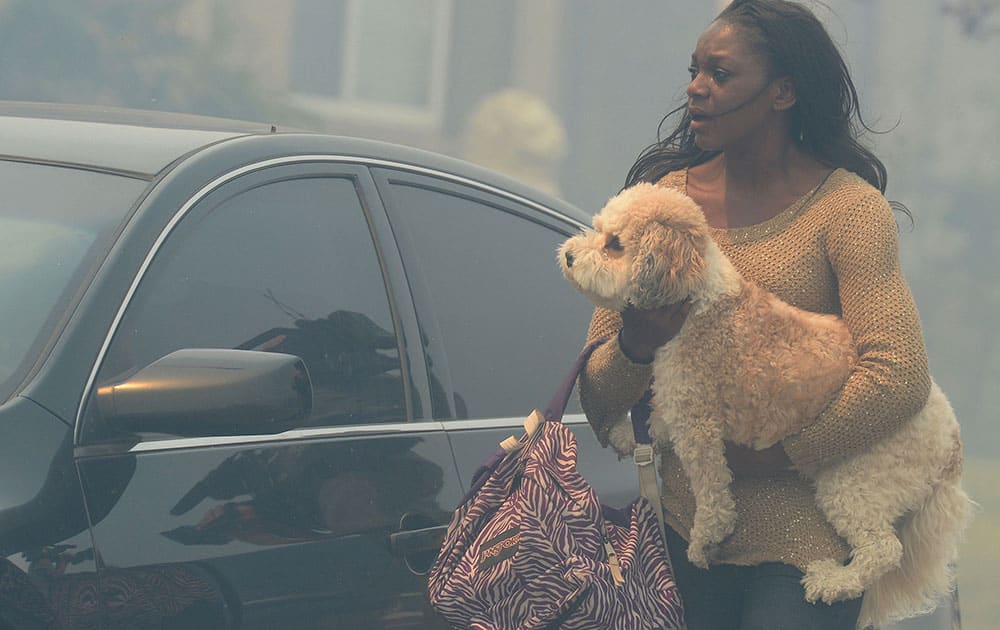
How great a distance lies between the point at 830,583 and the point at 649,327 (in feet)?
1.75

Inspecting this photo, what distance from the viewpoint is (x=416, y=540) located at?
114 inches

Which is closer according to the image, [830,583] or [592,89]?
[830,583]

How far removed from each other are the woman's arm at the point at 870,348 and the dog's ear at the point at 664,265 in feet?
0.90

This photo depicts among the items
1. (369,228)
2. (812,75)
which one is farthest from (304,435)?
(812,75)

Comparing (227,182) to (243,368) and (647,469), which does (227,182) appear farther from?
(647,469)

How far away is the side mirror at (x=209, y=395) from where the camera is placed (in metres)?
2.42

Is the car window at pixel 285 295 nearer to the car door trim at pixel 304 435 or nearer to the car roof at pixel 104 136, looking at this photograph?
the car door trim at pixel 304 435

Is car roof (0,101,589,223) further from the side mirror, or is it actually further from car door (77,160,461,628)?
Result: the side mirror

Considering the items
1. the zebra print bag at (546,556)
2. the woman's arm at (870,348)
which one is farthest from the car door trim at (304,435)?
the woman's arm at (870,348)

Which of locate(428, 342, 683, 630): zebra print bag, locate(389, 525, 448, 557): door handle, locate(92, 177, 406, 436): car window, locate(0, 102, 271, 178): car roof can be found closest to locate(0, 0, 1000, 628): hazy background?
locate(0, 102, 271, 178): car roof

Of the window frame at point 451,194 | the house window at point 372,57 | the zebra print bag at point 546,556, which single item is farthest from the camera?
the house window at point 372,57

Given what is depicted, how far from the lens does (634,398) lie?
2.69 meters

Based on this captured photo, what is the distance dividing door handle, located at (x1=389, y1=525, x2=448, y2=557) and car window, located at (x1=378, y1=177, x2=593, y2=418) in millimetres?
288

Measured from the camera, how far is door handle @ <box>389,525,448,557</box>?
2.86 m
